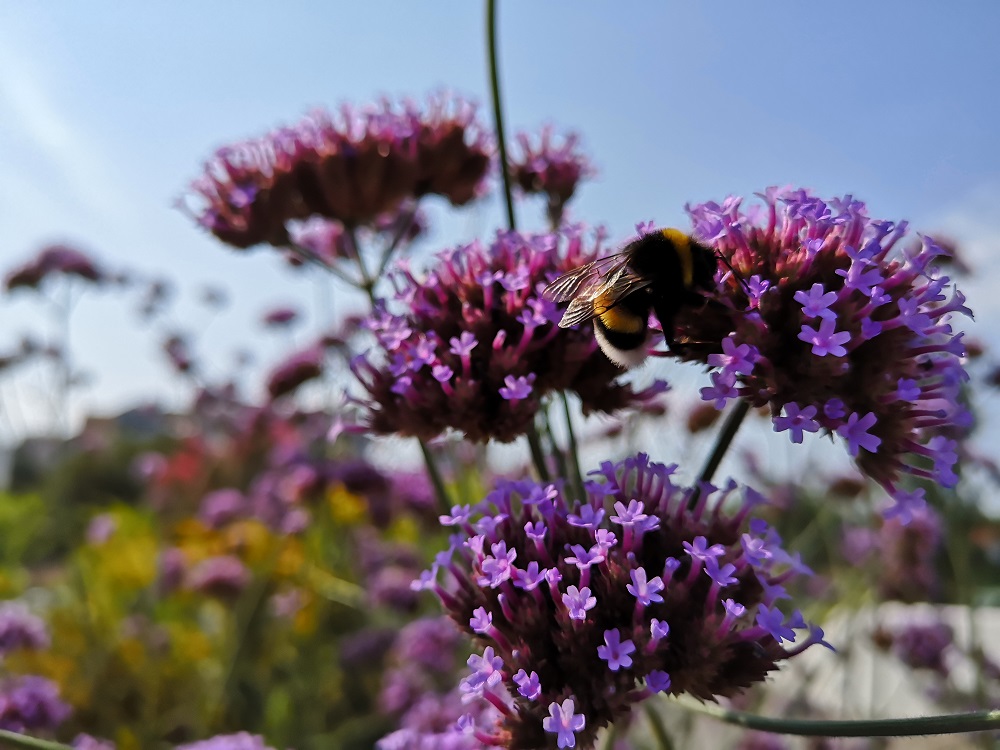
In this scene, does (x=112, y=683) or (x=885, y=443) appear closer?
(x=885, y=443)

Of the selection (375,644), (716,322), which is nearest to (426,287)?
(716,322)

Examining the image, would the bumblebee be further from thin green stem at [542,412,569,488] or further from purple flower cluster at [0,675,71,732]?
purple flower cluster at [0,675,71,732]


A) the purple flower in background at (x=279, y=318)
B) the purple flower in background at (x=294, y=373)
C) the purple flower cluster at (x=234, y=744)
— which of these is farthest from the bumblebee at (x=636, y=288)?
the purple flower in background at (x=279, y=318)

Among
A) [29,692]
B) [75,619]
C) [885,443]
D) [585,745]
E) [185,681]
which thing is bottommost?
[185,681]

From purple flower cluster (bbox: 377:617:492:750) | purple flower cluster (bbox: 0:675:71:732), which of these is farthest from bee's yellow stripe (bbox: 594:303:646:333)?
purple flower cluster (bbox: 0:675:71:732)

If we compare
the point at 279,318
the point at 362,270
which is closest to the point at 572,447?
the point at 362,270

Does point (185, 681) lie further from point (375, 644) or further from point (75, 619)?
point (375, 644)

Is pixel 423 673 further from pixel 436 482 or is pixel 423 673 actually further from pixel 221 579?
pixel 436 482
